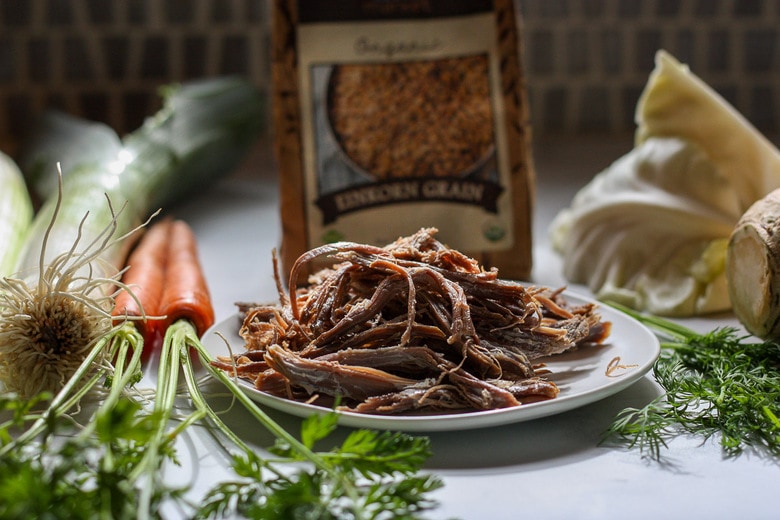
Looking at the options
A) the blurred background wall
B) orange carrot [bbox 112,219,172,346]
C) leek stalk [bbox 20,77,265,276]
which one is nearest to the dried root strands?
orange carrot [bbox 112,219,172,346]

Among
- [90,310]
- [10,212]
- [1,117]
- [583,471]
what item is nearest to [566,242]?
[583,471]

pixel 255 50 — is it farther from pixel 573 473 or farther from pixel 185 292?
pixel 573 473

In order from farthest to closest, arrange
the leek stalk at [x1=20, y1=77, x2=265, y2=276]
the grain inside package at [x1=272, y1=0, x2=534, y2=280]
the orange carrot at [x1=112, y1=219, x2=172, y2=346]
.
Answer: the leek stalk at [x1=20, y1=77, x2=265, y2=276]
the grain inside package at [x1=272, y1=0, x2=534, y2=280]
the orange carrot at [x1=112, y1=219, x2=172, y2=346]

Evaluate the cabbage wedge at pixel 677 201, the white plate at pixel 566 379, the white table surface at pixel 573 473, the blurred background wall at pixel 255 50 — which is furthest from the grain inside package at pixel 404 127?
the blurred background wall at pixel 255 50

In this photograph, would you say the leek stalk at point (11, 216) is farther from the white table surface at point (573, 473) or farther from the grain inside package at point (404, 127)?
the white table surface at point (573, 473)

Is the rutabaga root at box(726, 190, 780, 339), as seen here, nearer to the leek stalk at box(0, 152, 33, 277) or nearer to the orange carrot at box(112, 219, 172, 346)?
the orange carrot at box(112, 219, 172, 346)

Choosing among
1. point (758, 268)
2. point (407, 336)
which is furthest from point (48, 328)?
point (758, 268)
